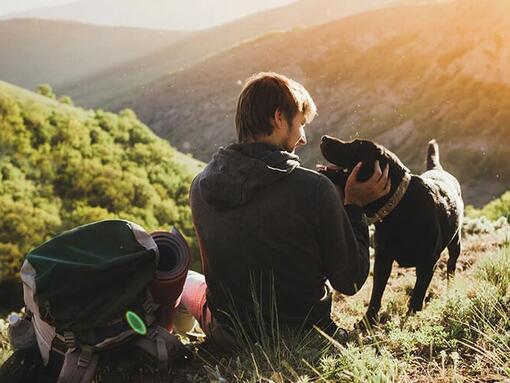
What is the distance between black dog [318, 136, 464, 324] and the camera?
3266mm

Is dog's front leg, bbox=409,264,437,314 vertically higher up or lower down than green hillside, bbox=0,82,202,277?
higher up

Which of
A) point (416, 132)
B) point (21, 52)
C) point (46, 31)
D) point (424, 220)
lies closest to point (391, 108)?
point (416, 132)

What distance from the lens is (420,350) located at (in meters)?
2.42

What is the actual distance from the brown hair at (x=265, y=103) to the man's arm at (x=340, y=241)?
0.43 metres

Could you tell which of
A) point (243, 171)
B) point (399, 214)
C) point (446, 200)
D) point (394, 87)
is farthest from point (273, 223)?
point (394, 87)

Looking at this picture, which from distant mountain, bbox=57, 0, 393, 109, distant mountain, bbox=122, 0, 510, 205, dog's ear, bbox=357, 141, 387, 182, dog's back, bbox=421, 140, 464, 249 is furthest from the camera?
distant mountain, bbox=57, 0, 393, 109

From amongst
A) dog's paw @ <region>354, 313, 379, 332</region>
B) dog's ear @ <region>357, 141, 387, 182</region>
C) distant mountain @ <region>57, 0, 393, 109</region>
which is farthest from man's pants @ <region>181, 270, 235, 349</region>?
distant mountain @ <region>57, 0, 393, 109</region>

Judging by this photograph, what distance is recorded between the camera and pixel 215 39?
431 ft

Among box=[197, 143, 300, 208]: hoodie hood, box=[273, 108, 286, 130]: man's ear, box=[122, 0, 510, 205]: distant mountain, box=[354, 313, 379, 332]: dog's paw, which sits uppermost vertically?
box=[273, 108, 286, 130]: man's ear

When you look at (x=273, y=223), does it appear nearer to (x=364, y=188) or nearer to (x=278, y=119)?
(x=278, y=119)

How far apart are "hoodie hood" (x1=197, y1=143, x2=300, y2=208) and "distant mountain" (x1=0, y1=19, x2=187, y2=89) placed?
142975 millimetres

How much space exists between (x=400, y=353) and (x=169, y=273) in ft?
4.08

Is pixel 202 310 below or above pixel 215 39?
above

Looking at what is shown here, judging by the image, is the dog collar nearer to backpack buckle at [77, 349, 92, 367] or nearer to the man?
the man
